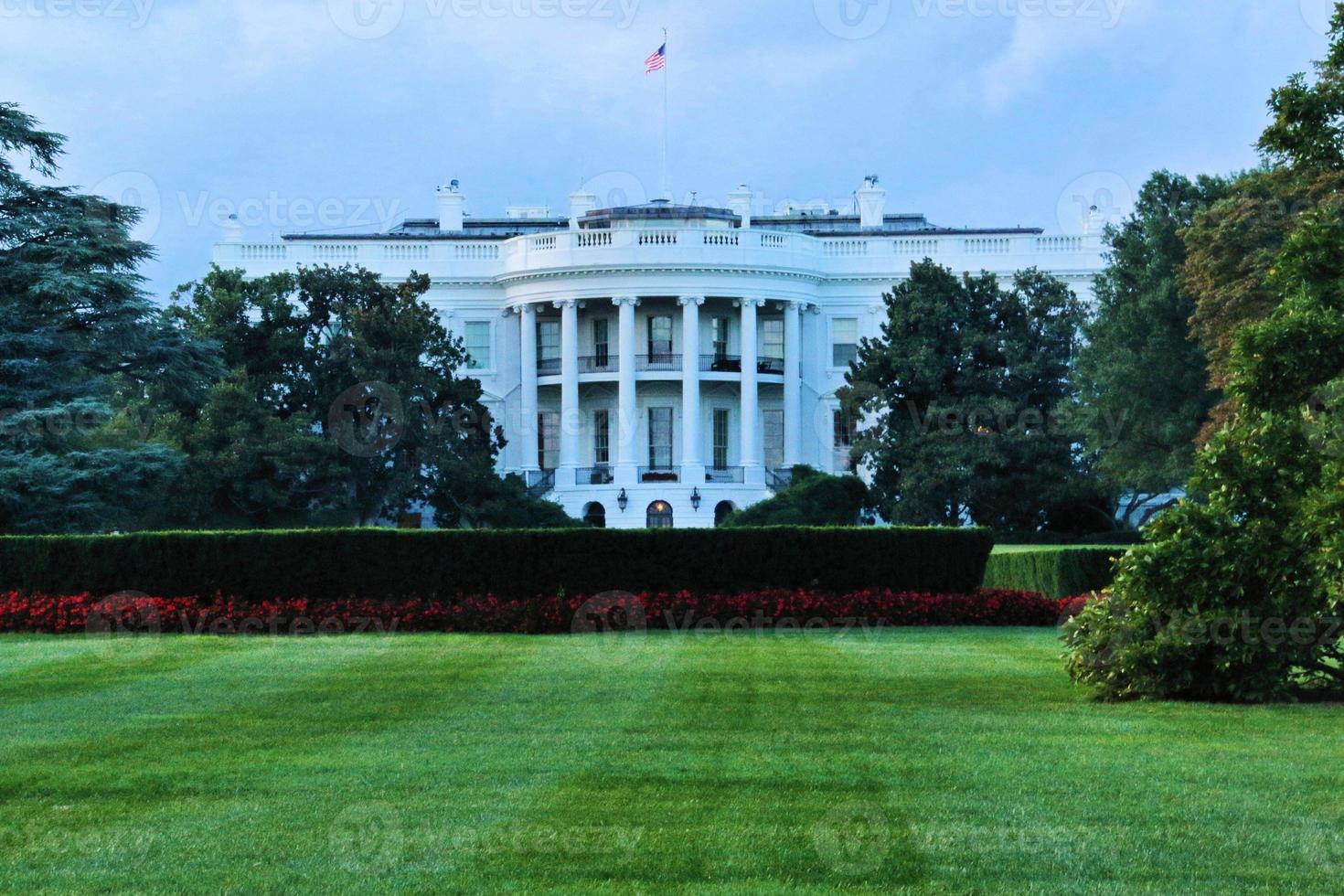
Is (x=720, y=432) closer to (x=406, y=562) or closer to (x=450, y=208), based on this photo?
(x=450, y=208)

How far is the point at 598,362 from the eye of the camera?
6391 centimetres

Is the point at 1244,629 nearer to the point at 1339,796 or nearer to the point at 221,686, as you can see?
the point at 1339,796

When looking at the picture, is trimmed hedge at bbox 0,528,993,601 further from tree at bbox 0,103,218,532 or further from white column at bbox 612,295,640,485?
white column at bbox 612,295,640,485

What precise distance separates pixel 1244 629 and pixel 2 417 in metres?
25.7

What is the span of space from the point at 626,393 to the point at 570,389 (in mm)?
1982

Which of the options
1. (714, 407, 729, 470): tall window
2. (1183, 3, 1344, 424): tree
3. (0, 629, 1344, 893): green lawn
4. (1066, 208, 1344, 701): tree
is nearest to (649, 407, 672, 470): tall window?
(714, 407, 729, 470): tall window

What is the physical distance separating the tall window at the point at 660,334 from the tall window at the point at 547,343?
3.46 meters

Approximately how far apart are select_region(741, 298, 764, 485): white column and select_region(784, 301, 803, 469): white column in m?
1.55

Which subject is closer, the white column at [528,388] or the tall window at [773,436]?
the white column at [528,388]

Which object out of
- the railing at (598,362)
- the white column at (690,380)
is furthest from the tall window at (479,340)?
the white column at (690,380)

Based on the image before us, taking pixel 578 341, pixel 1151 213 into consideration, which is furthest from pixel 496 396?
pixel 1151 213

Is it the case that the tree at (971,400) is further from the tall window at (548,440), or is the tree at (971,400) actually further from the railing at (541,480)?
the tall window at (548,440)

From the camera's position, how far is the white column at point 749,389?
6106 centimetres

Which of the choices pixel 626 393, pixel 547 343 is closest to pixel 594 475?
pixel 626 393
